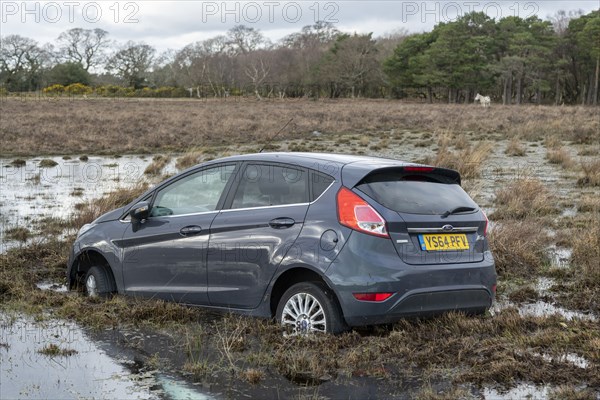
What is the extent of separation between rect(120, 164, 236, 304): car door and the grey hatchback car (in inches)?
0.5

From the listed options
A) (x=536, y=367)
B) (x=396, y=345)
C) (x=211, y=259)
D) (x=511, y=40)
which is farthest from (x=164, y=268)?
(x=511, y=40)

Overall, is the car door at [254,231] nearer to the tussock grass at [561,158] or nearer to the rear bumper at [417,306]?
the rear bumper at [417,306]

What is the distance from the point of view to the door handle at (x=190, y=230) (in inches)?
288

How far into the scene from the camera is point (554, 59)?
91812 mm

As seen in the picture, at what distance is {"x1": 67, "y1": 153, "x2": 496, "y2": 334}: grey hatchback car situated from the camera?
6.31 meters

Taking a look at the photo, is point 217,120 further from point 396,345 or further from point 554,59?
point 554,59

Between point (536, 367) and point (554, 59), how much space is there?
91.6 m

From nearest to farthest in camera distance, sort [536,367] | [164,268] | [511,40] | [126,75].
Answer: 1. [536,367]
2. [164,268]
3. [511,40]
4. [126,75]

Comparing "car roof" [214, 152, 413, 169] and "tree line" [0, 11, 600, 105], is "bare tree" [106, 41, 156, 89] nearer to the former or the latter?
"tree line" [0, 11, 600, 105]

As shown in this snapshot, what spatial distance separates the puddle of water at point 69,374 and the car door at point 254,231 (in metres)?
1.21

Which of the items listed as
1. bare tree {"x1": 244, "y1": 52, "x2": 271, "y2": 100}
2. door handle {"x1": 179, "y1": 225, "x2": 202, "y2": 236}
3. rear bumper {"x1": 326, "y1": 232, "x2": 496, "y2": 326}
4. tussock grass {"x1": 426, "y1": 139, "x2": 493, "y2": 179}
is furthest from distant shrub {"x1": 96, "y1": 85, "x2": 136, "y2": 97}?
rear bumper {"x1": 326, "y1": 232, "x2": 496, "y2": 326}

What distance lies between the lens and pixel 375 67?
108m

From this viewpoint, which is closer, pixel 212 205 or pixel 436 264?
pixel 436 264

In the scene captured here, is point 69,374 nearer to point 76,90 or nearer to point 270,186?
point 270,186
